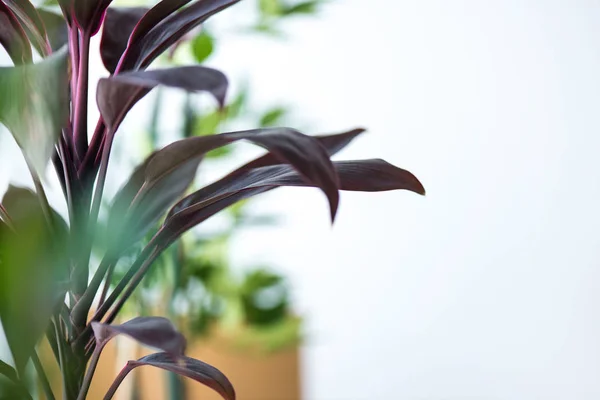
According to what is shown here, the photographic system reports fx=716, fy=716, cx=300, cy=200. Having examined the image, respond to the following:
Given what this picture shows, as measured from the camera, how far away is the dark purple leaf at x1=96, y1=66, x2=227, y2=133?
0.37 m

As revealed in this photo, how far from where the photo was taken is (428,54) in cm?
Result: 216

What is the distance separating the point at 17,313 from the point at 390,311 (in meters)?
1.99

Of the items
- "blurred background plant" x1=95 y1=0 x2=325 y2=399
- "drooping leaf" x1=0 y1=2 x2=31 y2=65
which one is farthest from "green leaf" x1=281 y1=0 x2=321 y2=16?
"drooping leaf" x1=0 y1=2 x2=31 y2=65

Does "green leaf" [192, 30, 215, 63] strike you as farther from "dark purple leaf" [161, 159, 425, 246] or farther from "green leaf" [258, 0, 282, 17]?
"dark purple leaf" [161, 159, 425, 246]

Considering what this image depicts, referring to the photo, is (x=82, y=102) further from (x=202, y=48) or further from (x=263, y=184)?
(x=202, y=48)

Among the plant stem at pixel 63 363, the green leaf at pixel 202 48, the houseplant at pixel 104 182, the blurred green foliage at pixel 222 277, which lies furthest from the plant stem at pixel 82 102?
the blurred green foliage at pixel 222 277

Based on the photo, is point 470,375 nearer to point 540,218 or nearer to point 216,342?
point 540,218

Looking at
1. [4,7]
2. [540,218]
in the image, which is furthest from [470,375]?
[4,7]

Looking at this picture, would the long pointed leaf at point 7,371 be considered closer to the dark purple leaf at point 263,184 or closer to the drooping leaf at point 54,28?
the dark purple leaf at point 263,184

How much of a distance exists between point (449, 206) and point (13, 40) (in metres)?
1.75

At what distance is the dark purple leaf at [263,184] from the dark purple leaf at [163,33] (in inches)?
4.3

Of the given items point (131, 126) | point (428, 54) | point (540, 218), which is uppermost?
point (428, 54)

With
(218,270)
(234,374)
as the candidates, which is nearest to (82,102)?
(218,270)

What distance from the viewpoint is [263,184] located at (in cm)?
52
